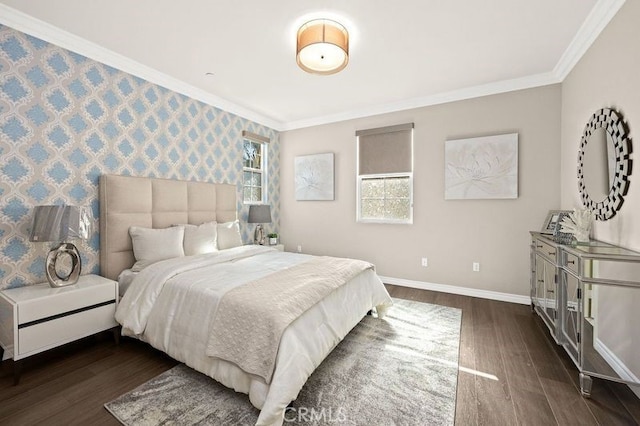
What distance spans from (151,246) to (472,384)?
3048 millimetres

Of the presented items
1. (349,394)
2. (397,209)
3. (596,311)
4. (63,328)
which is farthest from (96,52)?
(596,311)

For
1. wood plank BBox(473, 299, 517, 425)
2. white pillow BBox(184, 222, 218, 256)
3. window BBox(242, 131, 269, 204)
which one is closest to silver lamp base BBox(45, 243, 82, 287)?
white pillow BBox(184, 222, 218, 256)

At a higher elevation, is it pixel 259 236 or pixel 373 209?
pixel 373 209

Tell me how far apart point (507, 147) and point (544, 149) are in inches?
15.0

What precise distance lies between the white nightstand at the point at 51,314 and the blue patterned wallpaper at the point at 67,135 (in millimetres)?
403

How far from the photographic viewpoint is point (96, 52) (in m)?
2.71

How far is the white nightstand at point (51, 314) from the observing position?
1923mm

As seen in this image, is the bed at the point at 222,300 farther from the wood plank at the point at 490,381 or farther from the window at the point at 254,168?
the window at the point at 254,168

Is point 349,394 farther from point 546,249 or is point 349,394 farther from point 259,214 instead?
point 259,214

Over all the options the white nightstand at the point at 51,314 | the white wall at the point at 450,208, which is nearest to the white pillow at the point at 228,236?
the white nightstand at the point at 51,314

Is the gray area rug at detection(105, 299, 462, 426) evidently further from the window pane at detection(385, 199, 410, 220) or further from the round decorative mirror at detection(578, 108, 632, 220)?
the window pane at detection(385, 199, 410, 220)

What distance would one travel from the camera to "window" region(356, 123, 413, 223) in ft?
13.7

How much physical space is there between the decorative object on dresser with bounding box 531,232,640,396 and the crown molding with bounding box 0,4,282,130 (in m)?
4.30

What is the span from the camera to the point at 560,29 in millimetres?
2453
